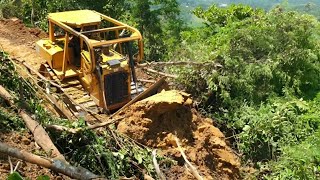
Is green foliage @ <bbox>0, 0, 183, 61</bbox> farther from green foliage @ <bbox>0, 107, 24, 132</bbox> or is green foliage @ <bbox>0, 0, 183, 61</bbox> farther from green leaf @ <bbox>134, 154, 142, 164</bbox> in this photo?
green foliage @ <bbox>0, 107, 24, 132</bbox>

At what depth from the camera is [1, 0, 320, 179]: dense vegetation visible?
8.05m

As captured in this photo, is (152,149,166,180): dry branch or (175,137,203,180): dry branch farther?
(175,137,203,180): dry branch

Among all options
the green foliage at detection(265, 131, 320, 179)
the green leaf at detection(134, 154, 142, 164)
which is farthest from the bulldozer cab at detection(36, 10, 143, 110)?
the green foliage at detection(265, 131, 320, 179)

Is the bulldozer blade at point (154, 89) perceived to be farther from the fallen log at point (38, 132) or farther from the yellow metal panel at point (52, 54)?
the fallen log at point (38, 132)

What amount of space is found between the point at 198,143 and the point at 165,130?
0.62 m

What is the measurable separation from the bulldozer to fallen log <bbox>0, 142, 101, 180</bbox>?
308 cm

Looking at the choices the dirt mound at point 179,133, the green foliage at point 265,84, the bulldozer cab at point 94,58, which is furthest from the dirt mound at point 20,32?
the dirt mound at point 179,133

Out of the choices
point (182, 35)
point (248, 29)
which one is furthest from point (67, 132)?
point (182, 35)

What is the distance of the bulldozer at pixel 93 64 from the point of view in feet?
27.8

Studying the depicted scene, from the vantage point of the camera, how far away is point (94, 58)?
814 cm

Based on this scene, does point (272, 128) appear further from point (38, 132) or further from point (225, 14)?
point (225, 14)

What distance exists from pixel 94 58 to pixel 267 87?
3.76 meters

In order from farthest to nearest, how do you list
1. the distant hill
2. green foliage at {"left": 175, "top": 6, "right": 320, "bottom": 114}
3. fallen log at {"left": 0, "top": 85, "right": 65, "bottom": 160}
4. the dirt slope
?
the dirt slope → the distant hill → green foliage at {"left": 175, "top": 6, "right": 320, "bottom": 114} → fallen log at {"left": 0, "top": 85, "right": 65, "bottom": 160}

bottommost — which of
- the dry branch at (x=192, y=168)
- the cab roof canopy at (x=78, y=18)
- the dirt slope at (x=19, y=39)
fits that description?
the dirt slope at (x=19, y=39)
